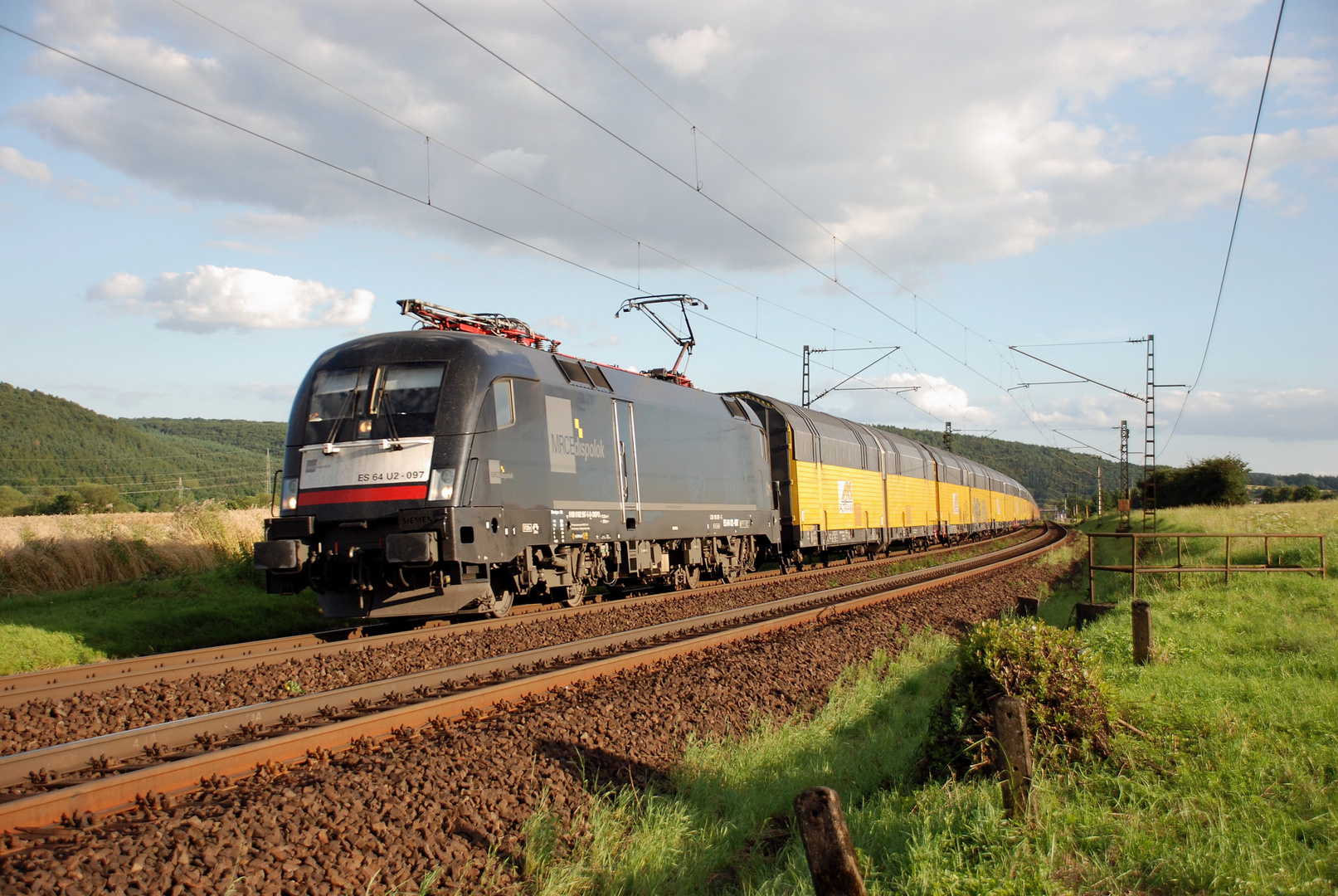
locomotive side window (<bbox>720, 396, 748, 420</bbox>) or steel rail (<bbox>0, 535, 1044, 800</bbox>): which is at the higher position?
locomotive side window (<bbox>720, 396, 748, 420</bbox>)

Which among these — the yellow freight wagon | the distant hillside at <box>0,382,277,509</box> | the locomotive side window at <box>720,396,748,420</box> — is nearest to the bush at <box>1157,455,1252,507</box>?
the yellow freight wagon

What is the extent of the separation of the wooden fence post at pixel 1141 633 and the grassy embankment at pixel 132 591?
1035cm

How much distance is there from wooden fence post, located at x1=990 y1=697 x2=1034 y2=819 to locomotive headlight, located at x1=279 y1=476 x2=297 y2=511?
8743 millimetres

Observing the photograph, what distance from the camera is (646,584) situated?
54.2 feet

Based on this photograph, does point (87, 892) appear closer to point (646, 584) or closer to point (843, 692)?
point (843, 692)

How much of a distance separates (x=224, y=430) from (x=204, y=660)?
122m

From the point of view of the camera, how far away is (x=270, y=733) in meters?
6.04

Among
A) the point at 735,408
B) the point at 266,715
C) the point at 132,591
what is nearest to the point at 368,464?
the point at 266,715

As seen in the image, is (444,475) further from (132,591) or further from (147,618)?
(132,591)

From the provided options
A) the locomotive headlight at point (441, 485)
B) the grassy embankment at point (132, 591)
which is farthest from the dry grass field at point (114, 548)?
the locomotive headlight at point (441, 485)

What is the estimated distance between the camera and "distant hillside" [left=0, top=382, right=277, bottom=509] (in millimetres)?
78000

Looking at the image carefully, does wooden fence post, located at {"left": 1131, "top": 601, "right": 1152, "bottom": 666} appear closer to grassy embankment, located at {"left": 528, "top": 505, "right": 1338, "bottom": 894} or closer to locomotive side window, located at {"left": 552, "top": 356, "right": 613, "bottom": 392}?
grassy embankment, located at {"left": 528, "top": 505, "right": 1338, "bottom": 894}

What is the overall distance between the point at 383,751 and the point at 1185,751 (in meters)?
5.34

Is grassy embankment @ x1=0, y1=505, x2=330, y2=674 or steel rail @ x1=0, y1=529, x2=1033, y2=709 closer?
steel rail @ x1=0, y1=529, x2=1033, y2=709
